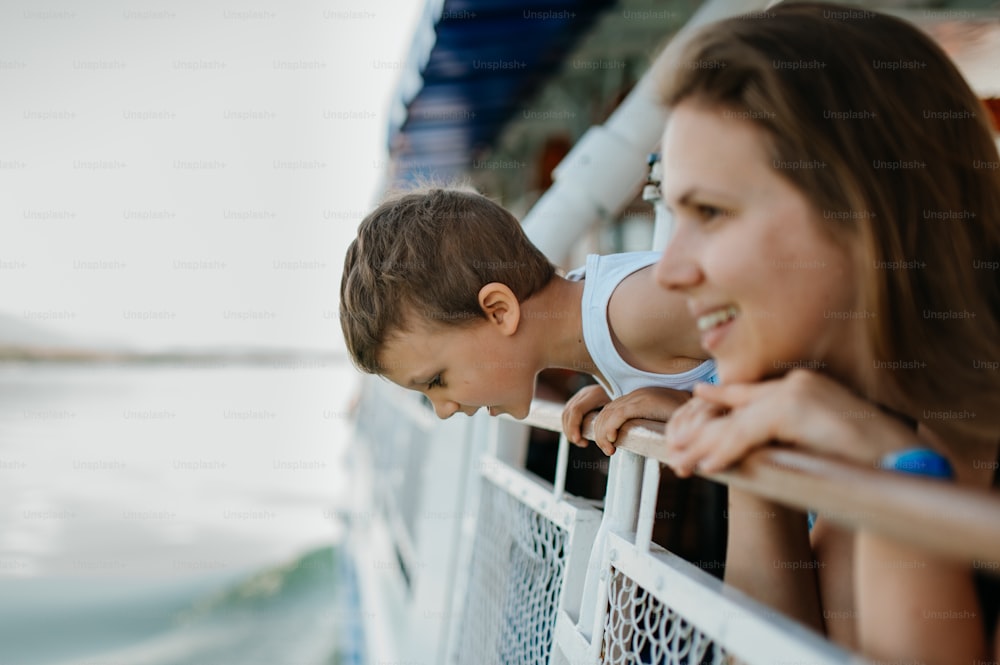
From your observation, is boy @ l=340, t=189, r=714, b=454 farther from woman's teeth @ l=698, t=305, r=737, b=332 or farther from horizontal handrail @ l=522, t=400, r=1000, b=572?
horizontal handrail @ l=522, t=400, r=1000, b=572

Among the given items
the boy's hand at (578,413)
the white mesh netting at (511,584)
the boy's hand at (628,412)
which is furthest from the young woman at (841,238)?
the white mesh netting at (511,584)

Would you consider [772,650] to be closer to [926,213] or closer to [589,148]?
[926,213]

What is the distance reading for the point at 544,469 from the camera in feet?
10.7

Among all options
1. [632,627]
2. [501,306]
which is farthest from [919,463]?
[501,306]

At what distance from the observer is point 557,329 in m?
2.08

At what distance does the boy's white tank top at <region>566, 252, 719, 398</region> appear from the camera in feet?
6.18

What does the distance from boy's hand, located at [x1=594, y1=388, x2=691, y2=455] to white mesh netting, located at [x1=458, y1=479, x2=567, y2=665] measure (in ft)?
1.18

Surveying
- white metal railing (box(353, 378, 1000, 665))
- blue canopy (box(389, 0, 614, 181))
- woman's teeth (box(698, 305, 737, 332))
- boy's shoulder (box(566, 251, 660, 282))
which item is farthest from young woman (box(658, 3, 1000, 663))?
blue canopy (box(389, 0, 614, 181))

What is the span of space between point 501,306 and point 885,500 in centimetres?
144

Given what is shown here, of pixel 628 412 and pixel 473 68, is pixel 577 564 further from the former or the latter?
pixel 473 68

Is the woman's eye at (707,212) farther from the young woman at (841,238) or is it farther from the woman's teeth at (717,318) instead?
the woman's teeth at (717,318)

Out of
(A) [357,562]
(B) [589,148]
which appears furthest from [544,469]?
(A) [357,562]

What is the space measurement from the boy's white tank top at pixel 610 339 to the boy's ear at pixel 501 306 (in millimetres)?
161

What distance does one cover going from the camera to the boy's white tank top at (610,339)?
1.88 meters
